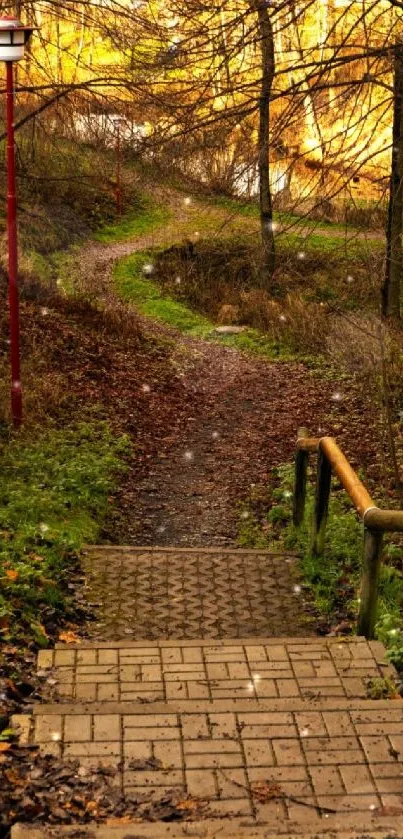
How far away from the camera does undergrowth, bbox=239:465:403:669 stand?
21.0 feet

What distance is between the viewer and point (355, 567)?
7.36 metres

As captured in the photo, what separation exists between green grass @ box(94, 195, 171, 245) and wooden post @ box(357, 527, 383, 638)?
23.2 m

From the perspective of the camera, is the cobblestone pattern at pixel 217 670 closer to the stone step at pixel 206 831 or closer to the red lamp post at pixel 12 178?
the stone step at pixel 206 831

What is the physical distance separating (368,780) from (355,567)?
3770 mm

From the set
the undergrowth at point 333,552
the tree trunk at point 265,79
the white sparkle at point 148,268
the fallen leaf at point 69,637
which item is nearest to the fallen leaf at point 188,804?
the undergrowth at point 333,552

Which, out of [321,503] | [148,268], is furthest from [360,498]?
[148,268]

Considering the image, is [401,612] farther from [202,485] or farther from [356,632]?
[202,485]

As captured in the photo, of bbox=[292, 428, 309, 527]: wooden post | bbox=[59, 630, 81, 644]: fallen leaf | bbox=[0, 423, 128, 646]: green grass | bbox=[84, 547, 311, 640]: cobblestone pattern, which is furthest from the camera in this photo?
bbox=[292, 428, 309, 527]: wooden post

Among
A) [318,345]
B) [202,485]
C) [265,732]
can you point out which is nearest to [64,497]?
[202,485]

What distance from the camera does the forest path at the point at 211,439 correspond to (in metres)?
9.73

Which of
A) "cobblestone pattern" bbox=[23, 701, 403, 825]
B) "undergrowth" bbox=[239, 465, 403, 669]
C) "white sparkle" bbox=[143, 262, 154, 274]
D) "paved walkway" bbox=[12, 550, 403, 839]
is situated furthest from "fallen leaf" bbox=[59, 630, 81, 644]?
"white sparkle" bbox=[143, 262, 154, 274]

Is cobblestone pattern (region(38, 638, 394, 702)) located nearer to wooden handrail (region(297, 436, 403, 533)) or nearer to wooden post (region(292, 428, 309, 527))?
wooden handrail (region(297, 436, 403, 533))

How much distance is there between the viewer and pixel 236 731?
4.03 metres

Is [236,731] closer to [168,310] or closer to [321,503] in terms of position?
[321,503]
